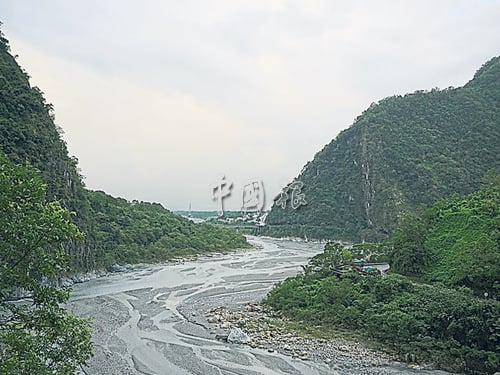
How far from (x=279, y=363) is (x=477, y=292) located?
23.5ft

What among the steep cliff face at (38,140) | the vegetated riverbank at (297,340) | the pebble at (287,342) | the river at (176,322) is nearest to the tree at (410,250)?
the vegetated riverbank at (297,340)

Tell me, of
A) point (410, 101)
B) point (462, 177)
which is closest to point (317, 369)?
point (462, 177)

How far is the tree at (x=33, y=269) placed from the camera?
15.4 feet

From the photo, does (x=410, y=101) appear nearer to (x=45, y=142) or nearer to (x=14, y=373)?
(x=45, y=142)

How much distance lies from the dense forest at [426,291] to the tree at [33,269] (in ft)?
38.4

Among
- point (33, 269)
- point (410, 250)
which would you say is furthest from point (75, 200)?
point (33, 269)

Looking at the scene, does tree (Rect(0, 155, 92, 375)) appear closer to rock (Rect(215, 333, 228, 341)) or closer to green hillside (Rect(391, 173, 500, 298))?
rock (Rect(215, 333, 228, 341))

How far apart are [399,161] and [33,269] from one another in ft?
180

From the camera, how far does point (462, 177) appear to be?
47844 millimetres

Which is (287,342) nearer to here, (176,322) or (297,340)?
(297,340)

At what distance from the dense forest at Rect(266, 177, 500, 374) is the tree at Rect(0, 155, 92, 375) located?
38.4ft

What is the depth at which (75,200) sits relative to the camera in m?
35.4

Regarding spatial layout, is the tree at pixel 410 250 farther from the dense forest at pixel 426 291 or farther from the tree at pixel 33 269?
the tree at pixel 33 269

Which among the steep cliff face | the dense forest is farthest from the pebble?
the steep cliff face
